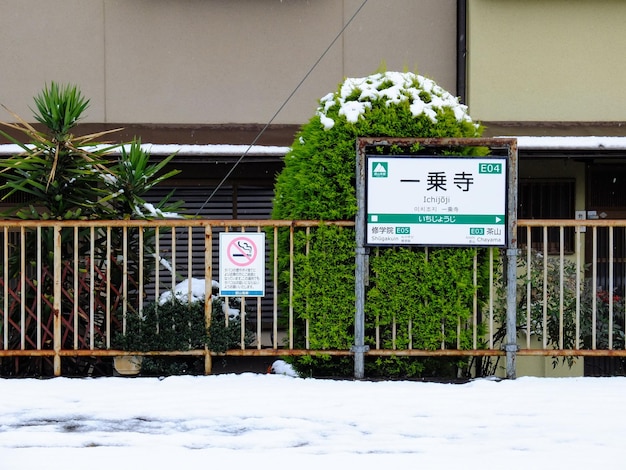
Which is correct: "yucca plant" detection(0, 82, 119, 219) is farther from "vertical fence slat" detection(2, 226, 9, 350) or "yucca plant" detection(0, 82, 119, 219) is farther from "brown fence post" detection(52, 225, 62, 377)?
"vertical fence slat" detection(2, 226, 9, 350)

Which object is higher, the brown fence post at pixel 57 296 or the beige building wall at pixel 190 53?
the beige building wall at pixel 190 53

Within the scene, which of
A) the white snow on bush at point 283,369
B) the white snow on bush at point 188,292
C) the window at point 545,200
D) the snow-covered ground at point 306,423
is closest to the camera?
the snow-covered ground at point 306,423

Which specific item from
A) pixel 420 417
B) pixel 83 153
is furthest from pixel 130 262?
pixel 420 417

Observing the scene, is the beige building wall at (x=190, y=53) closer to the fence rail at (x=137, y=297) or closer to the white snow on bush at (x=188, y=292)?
the fence rail at (x=137, y=297)

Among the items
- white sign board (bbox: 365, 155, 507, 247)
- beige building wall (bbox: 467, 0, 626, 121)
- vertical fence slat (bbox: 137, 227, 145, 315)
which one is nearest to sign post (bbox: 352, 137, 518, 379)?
white sign board (bbox: 365, 155, 507, 247)

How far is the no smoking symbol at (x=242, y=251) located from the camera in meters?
8.67

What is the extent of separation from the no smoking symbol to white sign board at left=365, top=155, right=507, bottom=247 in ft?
3.17

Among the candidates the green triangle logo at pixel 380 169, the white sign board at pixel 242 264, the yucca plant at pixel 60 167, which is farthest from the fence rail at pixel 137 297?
the green triangle logo at pixel 380 169

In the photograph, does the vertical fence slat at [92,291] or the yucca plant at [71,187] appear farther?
the yucca plant at [71,187]

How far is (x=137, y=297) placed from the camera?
9.39 m

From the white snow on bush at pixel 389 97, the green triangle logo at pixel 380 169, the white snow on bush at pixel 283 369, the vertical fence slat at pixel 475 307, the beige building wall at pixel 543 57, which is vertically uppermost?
the beige building wall at pixel 543 57

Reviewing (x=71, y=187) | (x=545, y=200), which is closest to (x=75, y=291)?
(x=71, y=187)

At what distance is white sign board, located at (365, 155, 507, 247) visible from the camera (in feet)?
28.1

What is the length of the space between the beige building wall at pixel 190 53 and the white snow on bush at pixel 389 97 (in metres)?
3.57
